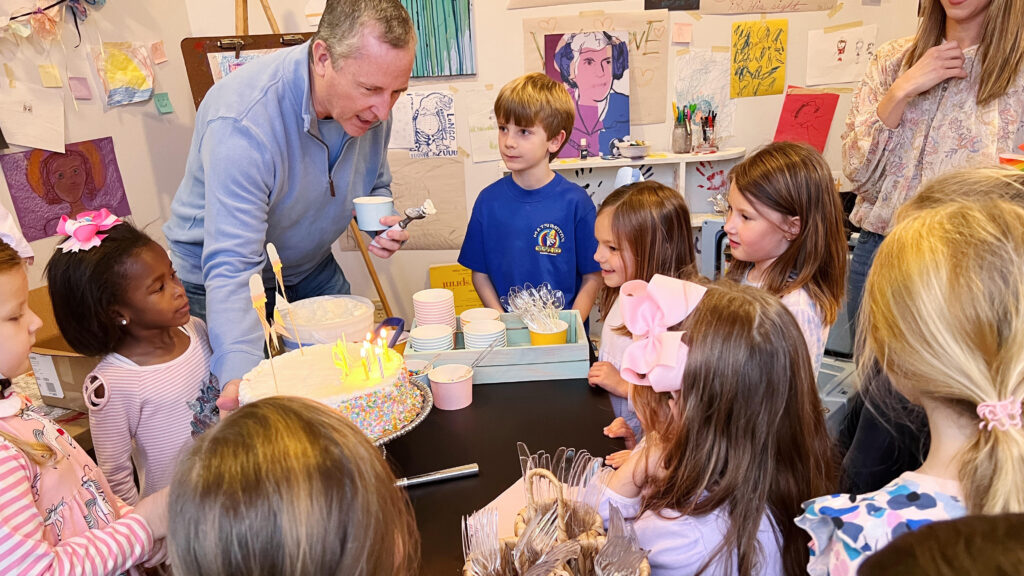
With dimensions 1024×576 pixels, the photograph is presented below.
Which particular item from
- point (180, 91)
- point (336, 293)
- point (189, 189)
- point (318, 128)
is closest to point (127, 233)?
point (189, 189)

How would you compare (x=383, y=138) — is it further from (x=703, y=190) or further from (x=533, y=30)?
(x=703, y=190)

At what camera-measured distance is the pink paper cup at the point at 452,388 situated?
1625mm

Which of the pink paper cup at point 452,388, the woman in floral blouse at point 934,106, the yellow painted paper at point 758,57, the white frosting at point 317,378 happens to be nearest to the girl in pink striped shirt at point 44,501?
the white frosting at point 317,378

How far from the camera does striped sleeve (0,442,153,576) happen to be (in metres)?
0.96

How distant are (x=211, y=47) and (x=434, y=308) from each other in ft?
6.92

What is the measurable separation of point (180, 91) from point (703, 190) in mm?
3020

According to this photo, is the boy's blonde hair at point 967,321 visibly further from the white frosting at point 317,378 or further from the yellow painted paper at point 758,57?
the yellow painted paper at point 758,57

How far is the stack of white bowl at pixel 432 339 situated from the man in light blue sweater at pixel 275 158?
266 mm

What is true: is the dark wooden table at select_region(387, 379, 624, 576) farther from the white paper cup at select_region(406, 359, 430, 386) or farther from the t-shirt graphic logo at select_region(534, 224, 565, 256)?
the t-shirt graphic logo at select_region(534, 224, 565, 256)

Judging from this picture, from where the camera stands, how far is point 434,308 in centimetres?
188

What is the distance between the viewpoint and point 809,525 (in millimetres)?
953

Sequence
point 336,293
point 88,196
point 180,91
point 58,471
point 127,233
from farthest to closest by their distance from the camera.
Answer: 1. point 180,91
2. point 88,196
3. point 336,293
4. point 127,233
5. point 58,471

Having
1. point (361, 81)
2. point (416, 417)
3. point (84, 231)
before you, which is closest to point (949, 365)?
point (416, 417)

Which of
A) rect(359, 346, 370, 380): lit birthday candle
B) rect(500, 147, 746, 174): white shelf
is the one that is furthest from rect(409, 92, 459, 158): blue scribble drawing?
rect(359, 346, 370, 380): lit birthday candle
